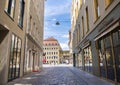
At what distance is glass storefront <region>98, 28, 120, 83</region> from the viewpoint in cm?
880

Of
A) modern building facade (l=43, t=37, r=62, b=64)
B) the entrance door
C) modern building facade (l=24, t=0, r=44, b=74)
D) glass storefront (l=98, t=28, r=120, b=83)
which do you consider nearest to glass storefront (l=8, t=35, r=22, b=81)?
modern building facade (l=24, t=0, r=44, b=74)

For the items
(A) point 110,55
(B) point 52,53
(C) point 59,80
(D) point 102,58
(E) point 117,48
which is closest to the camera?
(E) point 117,48

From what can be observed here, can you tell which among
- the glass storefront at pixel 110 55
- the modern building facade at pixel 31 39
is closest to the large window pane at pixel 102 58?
the glass storefront at pixel 110 55

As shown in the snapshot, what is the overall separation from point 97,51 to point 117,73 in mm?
4364

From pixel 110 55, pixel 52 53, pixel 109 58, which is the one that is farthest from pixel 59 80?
pixel 52 53

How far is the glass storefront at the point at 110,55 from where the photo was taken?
8.80 m

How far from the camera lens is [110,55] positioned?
10.0m

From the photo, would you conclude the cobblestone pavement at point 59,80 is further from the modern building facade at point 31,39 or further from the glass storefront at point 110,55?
the modern building facade at point 31,39

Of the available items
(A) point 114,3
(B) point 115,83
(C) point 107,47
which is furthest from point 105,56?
(A) point 114,3

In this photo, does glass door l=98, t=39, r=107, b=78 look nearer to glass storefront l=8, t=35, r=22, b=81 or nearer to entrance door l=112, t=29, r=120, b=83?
entrance door l=112, t=29, r=120, b=83

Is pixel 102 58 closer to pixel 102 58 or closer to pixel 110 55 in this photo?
pixel 102 58

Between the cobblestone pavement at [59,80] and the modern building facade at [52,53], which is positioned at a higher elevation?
the modern building facade at [52,53]

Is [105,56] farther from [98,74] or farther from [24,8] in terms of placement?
[24,8]

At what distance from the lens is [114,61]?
9.24 metres
